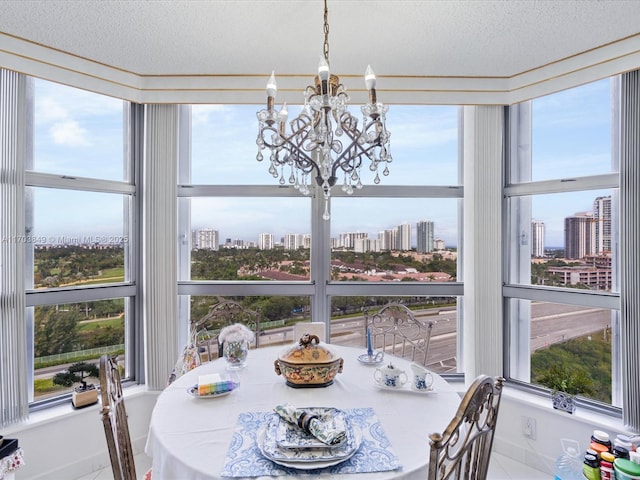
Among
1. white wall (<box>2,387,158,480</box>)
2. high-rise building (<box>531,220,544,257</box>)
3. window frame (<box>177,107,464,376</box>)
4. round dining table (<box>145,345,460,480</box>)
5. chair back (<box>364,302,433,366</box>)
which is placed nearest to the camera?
round dining table (<box>145,345,460,480</box>)

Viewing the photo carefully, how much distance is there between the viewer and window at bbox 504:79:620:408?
90.1 inches

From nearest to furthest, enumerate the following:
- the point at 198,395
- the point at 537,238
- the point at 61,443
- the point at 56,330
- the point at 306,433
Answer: the point at 306,433
the point at 198,395
the point at 61,443
the point at 56,330
the point at 537,238

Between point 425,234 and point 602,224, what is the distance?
1205 mm

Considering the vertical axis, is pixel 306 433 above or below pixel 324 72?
below

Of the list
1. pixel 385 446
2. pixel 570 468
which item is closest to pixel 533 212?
pixel 570 468

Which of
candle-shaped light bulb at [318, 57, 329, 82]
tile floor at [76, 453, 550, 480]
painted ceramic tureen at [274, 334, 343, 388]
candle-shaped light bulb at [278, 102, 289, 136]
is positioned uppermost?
candle-shaped light bulb at [318, 57, 329, 82]

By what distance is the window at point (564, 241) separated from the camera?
7.51ft

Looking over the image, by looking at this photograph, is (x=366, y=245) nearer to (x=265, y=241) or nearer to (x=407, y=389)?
(x=265, y=241)

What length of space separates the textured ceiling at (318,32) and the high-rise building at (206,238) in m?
1.26

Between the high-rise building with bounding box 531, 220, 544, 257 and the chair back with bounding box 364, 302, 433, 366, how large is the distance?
113 cm

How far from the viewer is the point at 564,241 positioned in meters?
2.49

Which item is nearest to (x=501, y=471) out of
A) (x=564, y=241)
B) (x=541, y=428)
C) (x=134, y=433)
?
(x=541, y=428)

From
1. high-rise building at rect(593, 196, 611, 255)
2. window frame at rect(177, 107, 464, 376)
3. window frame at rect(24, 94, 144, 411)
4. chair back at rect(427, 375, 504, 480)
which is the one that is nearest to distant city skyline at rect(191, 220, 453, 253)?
window frame at rect(177, 107, 464, 376)

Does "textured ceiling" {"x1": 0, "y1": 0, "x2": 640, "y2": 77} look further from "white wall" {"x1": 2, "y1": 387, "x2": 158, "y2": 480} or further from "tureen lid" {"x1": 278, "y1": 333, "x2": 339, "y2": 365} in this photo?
"white wall" {"x1": 2, "y1": 387, "x2": 158, "y2": 480}
